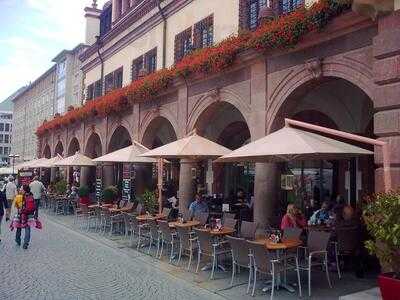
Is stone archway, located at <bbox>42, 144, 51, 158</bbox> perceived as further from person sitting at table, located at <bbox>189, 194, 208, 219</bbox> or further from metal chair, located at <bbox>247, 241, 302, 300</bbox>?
metal chair, located at <bbox>247, 241, 302, 300</bbox>

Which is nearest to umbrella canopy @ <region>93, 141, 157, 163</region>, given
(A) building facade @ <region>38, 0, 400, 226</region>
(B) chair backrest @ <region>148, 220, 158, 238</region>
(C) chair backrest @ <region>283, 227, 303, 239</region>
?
(A) building facade @ <region>38, 0, 400, 226</region>

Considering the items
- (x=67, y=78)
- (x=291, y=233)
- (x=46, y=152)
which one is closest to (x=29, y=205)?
(x=291, y=233)

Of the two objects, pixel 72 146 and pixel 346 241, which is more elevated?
pixel 72 146

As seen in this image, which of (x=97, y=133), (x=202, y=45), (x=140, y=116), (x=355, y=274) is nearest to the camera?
(x=355, y=274)

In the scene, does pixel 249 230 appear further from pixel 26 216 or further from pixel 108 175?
pixel 108 175

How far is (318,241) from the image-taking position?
29.3 feet

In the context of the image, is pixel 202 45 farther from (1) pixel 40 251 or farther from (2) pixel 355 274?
(2) pixel 355 274

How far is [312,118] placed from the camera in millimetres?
15469

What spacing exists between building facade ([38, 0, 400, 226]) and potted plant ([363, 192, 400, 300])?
7.39 ft

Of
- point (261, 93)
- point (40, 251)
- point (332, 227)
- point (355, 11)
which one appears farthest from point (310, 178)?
point (40, 251)

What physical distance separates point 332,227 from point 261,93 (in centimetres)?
415

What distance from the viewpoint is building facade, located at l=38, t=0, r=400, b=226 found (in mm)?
9523

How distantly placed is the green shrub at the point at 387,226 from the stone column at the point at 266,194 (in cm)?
606

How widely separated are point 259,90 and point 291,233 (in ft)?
15.2
